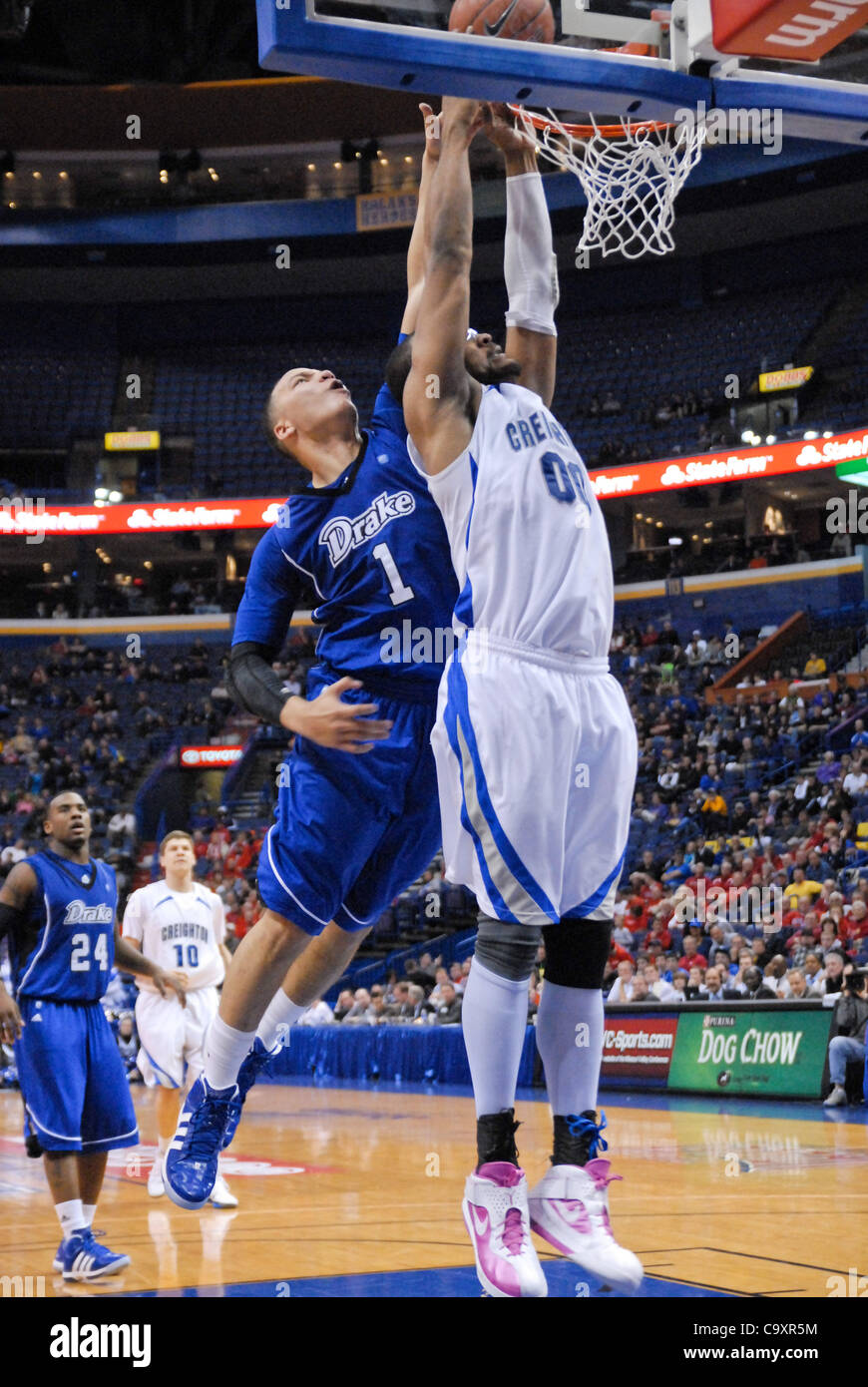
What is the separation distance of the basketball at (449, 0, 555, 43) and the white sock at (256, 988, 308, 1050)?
2.93 meters

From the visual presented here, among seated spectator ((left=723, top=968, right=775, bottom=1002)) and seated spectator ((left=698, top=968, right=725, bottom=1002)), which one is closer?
seated spectator ((left=723, top=968, right=775, bottom=1002))

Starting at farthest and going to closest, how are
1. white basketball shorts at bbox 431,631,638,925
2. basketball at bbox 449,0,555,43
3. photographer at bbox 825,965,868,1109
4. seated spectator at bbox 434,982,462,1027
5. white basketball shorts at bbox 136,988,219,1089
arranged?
seated spectator at bbox 434,982,462,1027 → photographer at bbox 825,965,868,1109 → white basketball shorts at bbox 136,988,219,1089 → basketball at bbox 449,0,555,43 → white basketball shorts at bbox 431,631,638,925

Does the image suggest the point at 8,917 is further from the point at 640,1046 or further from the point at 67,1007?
the point at 640,1046

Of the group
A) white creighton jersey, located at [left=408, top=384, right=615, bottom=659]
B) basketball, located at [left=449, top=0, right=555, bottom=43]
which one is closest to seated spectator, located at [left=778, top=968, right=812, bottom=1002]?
white creighton jersey, located at [left=408, top=384, right=615, bottom=659]

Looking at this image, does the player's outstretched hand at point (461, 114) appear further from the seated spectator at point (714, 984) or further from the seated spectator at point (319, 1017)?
the seated spectator at point (319, 1017)

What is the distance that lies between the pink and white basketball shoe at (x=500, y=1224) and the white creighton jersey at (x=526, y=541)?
1301mm

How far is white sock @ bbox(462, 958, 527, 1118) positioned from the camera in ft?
11.7

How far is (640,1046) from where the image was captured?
1434 cm

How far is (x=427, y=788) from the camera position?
436cm

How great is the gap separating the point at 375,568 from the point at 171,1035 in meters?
5.94

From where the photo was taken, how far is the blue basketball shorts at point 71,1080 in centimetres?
657
